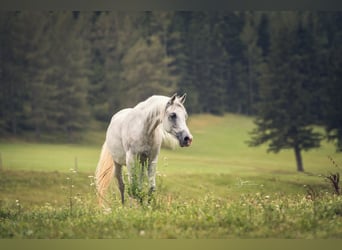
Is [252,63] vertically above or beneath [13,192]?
above

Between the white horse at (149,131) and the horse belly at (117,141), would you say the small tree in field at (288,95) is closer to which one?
the horse belly at (117,141)

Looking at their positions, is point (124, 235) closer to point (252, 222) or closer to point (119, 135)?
point (252, 222)

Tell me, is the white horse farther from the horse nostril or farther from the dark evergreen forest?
the dark evergreen forest

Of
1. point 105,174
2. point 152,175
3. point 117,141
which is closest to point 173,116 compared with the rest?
point 152,175

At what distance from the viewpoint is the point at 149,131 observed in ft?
31.4

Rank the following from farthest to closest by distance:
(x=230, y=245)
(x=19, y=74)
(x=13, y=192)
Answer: (x=19, y=74), (x=13, y=192), (x=230, y=245)

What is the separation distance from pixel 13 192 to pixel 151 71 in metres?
21.9

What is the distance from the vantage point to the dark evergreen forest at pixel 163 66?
115 ft

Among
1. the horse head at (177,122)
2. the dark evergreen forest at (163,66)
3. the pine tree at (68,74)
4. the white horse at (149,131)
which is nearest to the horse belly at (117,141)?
the white horse at (149,131)

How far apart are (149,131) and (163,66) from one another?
32821 mm

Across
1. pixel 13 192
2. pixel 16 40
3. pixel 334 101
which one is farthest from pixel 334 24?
pixel 16 40

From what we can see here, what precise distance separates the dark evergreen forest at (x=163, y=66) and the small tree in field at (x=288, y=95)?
65mm

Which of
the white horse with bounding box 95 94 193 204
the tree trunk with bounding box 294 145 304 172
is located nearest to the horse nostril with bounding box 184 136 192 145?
the white horse with bounding box 95 94 193 204

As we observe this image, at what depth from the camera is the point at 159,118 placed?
9398mm
